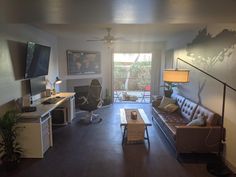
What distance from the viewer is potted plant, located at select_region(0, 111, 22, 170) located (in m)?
3.05

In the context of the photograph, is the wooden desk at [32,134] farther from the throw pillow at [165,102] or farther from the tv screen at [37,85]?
the throw pillow at [165,102]

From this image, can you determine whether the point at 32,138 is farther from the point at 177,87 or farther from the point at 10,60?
the point at 177,87

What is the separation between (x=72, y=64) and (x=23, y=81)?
9.65 feet

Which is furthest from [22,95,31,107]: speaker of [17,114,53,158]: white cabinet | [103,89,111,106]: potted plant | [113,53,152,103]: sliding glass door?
[113,53,152,103]: sliding glass door

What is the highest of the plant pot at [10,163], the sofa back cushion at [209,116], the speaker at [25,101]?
the speaker at [25,101]

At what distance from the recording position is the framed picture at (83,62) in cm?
694

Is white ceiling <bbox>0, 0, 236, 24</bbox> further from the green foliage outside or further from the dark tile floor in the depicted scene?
the green foliage outside

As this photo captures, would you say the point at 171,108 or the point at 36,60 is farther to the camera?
the point at 171,108

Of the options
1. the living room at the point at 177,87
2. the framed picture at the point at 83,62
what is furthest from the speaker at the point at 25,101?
the framed picture at the point at 83,62

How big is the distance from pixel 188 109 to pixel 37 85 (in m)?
3.51

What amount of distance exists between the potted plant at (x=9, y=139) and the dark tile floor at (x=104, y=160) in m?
0.14

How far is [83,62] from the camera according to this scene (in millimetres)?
7285

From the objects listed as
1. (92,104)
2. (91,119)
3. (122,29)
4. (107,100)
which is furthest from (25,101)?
(107,100)

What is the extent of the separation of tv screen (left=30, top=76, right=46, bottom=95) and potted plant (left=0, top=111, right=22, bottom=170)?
4.03ft
